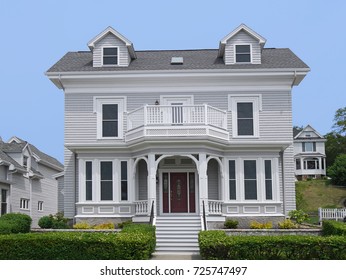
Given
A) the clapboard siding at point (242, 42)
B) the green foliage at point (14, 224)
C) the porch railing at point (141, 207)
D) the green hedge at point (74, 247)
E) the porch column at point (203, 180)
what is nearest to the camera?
the green hedge at point (74, 247)

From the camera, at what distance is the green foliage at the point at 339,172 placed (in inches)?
2373

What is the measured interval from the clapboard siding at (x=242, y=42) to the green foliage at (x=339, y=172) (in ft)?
120

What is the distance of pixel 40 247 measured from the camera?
16.3 m

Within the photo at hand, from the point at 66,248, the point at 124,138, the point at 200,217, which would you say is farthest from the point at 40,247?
the point at 124,138

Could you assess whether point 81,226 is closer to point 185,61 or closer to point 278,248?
point 185,61

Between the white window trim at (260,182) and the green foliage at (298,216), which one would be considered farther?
the white window trim at (260,182)

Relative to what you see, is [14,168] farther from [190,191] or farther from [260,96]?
[260,96]

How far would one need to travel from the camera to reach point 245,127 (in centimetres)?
2659

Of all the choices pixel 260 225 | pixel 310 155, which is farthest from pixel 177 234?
pixel 310 155

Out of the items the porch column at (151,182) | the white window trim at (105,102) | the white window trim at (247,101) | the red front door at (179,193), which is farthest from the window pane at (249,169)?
the white window trim at (105,102)

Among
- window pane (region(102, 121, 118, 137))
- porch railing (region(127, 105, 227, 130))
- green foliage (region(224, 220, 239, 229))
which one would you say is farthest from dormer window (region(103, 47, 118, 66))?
green foliage (region(224, 220, 239, 229))

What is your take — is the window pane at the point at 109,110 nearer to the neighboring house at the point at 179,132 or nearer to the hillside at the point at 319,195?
the neighboring house at the point at 179,132

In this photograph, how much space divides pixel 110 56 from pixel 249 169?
939cm

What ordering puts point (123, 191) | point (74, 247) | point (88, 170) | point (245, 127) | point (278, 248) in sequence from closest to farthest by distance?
point (278, 248), point (74, 247), point (88, 170), point (123, 191), point (245, 127)
